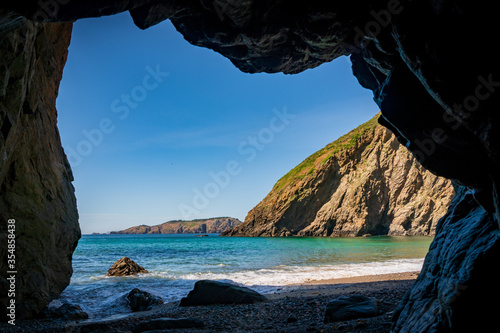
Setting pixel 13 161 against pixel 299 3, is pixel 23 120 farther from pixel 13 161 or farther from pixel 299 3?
pixel 299 3

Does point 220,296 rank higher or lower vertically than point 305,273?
higher

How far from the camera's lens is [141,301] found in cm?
990

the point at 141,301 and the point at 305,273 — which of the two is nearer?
the point at 141,301

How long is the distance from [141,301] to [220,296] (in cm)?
286

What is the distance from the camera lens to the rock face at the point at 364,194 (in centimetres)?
5806

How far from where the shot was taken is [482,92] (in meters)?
2.54

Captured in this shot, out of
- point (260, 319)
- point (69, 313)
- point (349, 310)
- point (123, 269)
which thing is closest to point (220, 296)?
point (260, 319)

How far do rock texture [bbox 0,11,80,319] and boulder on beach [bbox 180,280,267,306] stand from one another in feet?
13.9

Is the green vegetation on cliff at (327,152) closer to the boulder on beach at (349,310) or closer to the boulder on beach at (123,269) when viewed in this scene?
the boulder on beach at (123,269)

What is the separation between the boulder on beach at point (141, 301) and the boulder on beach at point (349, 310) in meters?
6.32

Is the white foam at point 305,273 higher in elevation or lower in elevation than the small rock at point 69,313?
lower

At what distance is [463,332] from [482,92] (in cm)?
236

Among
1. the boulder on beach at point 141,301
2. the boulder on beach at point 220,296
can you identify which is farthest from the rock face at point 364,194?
the boulder on beach at point 141,301

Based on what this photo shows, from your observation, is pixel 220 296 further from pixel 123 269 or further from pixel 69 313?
pixel 123 269
